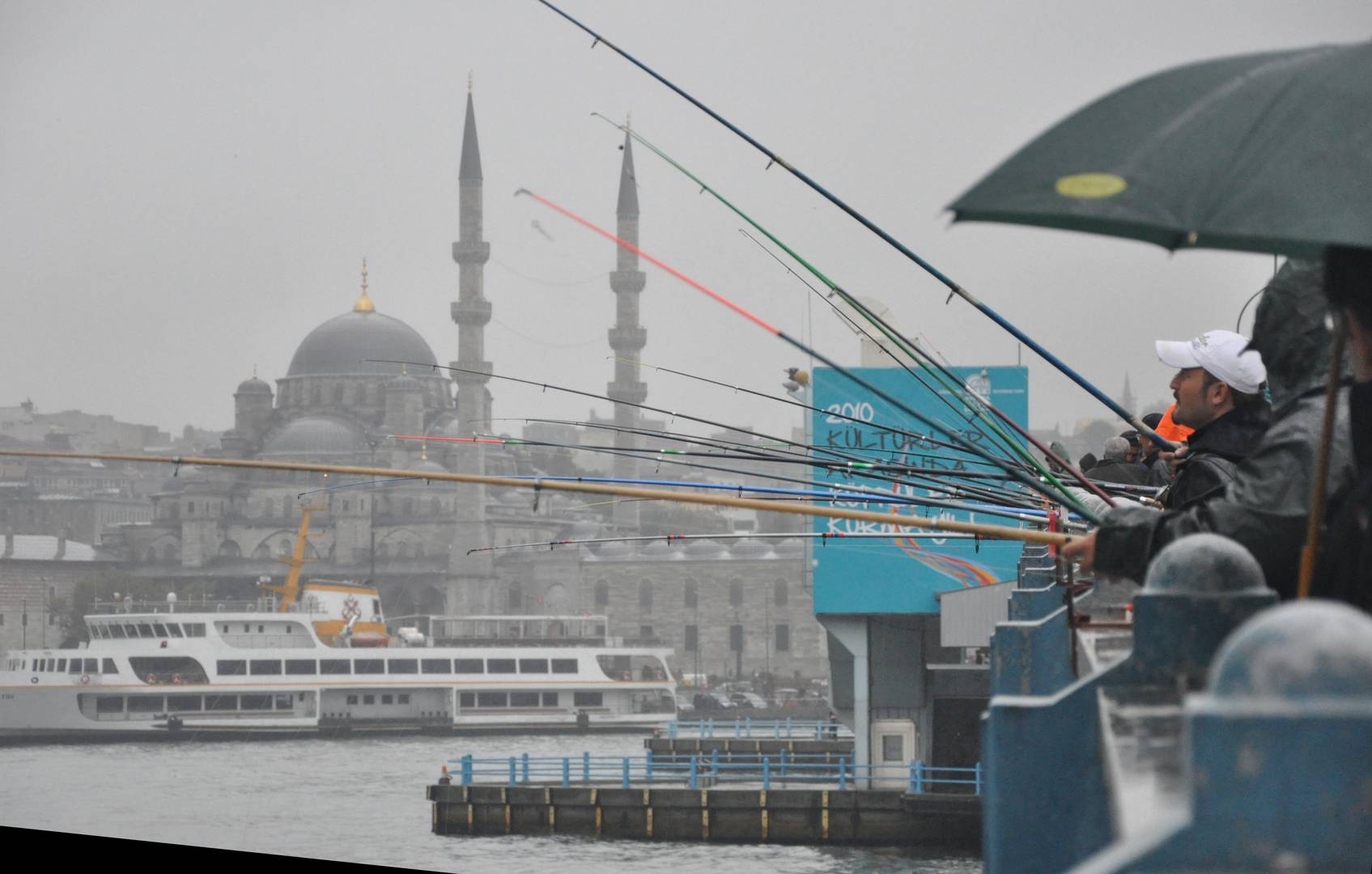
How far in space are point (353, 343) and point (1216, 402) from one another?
2494 inches

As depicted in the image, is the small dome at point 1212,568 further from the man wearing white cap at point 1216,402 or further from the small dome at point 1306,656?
the man wearing white cap at point 1216,402

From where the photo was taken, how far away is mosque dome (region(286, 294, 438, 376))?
64.4 m

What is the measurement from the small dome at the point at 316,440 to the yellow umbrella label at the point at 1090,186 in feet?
199

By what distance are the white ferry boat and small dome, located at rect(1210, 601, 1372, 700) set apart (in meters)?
36.2

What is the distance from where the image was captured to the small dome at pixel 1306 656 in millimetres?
930

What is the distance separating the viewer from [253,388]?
6694cm

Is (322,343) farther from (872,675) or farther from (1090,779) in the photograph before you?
(1090,779)

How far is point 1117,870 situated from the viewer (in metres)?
1.00

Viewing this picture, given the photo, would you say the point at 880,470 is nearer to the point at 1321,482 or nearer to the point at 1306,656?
the point at 1321,482

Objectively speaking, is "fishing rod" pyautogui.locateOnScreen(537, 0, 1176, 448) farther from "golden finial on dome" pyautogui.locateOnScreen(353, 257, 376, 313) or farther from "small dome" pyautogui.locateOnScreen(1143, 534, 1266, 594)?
"golden finial on dome" pyautogui.locateOnScreen(353, 257, 376, 313)

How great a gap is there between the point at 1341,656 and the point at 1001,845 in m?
0.88

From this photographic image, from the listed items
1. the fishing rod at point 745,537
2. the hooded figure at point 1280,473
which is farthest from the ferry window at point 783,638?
the hooded figure at point 1280,473

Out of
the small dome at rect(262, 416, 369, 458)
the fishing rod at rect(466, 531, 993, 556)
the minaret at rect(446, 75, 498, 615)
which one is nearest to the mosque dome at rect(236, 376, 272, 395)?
the small dome at rect(262, 416, 369, 458)

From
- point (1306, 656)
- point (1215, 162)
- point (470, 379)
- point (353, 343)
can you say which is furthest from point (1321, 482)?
point (353, 343)
